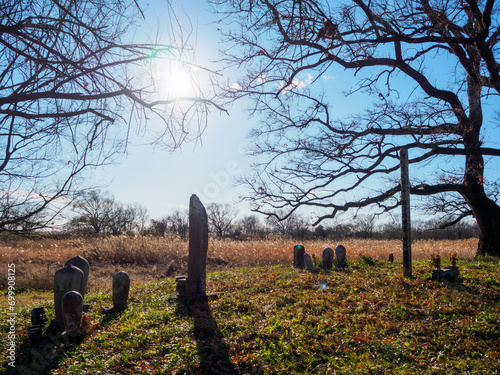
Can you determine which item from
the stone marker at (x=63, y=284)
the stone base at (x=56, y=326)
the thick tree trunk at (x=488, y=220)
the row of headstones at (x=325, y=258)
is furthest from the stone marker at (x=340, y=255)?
the stone base at (x=56, y=326)

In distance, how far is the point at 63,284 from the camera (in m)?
7.03

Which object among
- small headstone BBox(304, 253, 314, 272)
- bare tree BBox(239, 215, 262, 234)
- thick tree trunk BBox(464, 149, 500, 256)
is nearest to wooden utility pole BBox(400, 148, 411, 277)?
small headstone BBox(304, 253, 314, 272)

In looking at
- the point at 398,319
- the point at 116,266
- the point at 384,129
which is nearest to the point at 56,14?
the point at 398,319

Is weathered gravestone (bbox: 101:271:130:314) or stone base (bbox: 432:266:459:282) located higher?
stone base (bbox: 432:266:459:282)

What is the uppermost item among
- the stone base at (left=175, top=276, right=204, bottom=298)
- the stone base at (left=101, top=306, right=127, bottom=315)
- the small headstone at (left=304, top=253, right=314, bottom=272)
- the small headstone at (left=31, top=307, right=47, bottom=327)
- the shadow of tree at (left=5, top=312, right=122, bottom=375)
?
the small headstone at (left=304, top=253, right=314, bottom=272)

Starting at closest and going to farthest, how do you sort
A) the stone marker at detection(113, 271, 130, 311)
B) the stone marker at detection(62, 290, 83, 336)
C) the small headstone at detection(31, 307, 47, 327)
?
the stone marker at detection(62, 290, 83, 336), the small headstone at detection(31, 307, 47, 327), the stone marker at detection(113, 271, 130, 311)

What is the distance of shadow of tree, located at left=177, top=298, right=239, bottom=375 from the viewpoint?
205 inches

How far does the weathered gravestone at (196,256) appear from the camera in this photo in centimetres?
886

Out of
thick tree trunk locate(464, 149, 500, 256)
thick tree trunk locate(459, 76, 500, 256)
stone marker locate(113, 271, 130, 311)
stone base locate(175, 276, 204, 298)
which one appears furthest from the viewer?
thick tree trunk locate(464, 149, 500, 256)

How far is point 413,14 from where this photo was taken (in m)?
8.11

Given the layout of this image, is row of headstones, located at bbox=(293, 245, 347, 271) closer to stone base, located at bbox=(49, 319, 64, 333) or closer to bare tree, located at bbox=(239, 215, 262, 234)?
stone base, located at bbox=(49, 319, 64, 333)

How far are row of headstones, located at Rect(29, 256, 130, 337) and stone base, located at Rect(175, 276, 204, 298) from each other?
4.30 feet

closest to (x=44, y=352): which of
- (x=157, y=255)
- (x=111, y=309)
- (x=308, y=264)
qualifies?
(x=111, y=309)

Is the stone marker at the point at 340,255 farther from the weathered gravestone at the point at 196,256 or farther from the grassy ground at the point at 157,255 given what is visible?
the weathered gravestone at the point at 196,256
